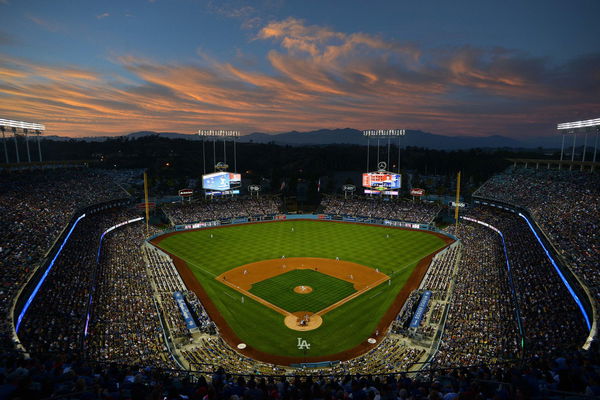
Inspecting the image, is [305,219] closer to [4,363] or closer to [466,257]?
[466,257]

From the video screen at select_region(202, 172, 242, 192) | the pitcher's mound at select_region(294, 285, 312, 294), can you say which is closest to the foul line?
the pitcher's mound at select_region(294, 285, 312, 294)

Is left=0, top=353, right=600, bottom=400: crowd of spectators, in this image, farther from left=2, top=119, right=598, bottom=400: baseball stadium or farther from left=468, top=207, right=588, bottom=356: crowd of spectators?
left=468, top=207, right=588, bottom=356: crowd of spectators

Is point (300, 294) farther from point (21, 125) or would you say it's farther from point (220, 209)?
point (21, 125)

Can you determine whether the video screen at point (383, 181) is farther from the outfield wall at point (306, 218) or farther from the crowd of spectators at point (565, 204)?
the crowd of spectators at point (565, 204)

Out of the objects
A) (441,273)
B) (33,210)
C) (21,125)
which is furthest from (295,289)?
(21,125)

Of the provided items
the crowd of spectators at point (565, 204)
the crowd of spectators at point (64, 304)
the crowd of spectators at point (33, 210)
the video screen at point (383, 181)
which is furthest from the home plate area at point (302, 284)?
the video screen at point (383, 181)

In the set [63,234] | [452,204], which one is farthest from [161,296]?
[452,204]
